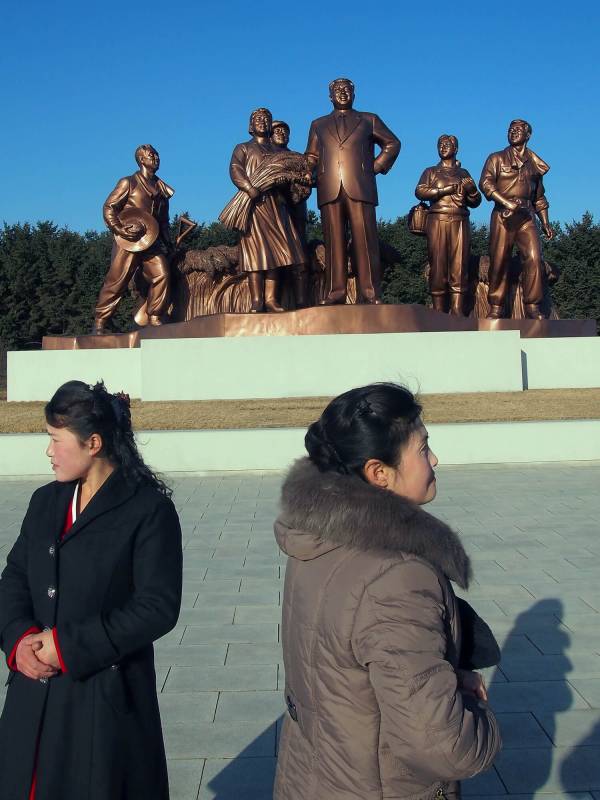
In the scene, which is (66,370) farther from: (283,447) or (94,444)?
(94,444)

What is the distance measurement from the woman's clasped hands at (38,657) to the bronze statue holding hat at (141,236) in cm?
1262

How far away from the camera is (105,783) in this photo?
5.29ft

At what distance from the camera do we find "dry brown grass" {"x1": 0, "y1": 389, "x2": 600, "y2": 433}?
33.5ft

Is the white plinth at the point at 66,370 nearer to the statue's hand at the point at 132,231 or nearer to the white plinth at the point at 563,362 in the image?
the statue's hand at the point at 132,231

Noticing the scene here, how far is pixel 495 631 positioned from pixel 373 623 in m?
2.56

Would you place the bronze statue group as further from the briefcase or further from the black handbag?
the black handbag

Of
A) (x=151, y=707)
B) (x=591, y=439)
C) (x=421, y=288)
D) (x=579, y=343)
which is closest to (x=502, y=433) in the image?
(x=591, y=439)

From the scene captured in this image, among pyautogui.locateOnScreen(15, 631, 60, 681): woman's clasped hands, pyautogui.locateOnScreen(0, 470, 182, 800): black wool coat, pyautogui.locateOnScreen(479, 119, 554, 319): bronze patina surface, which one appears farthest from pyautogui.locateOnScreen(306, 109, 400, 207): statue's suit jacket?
pyautogui.locateOnScreen(15, 631, 60, 681): woman's clasped hands

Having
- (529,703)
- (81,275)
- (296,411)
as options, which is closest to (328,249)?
(296,411)

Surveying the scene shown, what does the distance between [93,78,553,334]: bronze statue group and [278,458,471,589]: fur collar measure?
1153 cm

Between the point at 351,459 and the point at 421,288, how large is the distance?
96.9 ft

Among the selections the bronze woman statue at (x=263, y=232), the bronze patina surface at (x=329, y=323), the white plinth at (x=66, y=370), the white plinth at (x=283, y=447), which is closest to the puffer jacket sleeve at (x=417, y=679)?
the white plinth at (x=283, y=447)

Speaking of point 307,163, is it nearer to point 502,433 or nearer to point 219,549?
point 502,433

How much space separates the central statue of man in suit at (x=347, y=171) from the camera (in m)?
12.5
